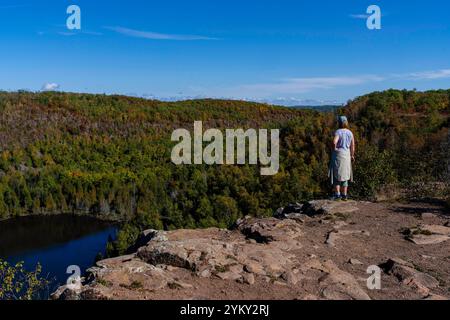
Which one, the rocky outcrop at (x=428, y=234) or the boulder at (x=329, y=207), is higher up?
the boulder at (x=329, y=207)

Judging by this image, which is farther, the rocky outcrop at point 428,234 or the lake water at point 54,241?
the lake water at point 54,241

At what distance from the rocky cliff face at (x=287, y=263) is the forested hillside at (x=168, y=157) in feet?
15.3

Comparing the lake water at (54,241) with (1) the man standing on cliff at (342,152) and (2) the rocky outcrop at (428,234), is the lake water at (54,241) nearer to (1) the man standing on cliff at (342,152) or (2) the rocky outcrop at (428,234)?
(1) the man standing on cliff at (342,152)

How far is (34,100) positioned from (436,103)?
14491 centimetres

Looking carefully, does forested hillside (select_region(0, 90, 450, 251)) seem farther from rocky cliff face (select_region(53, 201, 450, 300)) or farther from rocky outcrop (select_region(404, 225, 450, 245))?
rocky cliff face (select_region(53, 201, 450, 300))

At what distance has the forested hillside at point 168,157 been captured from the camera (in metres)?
29.0

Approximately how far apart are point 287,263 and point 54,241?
71.6 m

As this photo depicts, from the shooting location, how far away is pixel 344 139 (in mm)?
10094

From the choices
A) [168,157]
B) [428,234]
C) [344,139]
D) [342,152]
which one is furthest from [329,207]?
[168,157]

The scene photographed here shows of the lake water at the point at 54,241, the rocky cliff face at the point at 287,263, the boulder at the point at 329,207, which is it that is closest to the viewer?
the rocky cliff face at the point at 287,263

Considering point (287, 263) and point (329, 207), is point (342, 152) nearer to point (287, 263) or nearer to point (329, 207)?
point (329, 207)

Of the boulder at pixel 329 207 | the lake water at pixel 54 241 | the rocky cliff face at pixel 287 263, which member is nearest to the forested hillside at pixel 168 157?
the boulder at pixel 329 207
